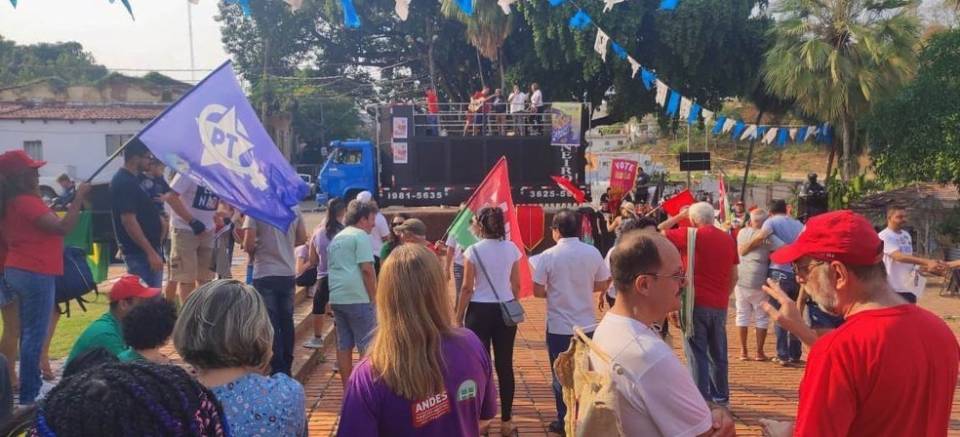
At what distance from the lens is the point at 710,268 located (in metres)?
5.80

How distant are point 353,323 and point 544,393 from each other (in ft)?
5.75

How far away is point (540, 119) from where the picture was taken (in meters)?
19.3

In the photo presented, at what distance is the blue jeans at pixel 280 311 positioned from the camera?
545 cm

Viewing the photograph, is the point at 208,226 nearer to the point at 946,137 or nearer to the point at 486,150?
the point at 486,150

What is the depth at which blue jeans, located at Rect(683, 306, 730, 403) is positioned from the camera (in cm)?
578

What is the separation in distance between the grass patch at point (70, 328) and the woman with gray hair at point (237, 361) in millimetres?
3978

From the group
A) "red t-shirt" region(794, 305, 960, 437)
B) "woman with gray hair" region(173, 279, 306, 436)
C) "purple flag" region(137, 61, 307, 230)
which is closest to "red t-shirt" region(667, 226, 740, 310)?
"purple flag" region(137, 61, 307, 230)

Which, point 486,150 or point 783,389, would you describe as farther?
point 486,150

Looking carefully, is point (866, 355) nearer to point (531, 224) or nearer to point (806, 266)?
point (806, 266)

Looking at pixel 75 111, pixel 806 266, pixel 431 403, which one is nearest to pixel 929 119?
pixel 806 266

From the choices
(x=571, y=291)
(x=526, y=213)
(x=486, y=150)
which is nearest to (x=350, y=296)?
(x=571, y=291)

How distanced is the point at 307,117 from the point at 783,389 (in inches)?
1751

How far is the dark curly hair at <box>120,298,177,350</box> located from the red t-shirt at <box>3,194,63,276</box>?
6.61ft

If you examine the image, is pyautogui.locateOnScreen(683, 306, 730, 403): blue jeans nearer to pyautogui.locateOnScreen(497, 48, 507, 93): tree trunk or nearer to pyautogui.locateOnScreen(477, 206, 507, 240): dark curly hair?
pyautogui.locateOnScreen(477, 206, 507, 240): dark curly hair
